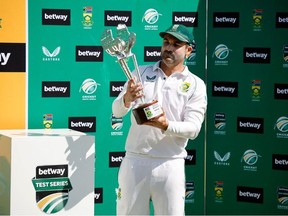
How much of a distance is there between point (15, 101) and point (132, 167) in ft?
5.30

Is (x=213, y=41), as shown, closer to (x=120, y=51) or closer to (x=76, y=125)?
(x=76, y=125)

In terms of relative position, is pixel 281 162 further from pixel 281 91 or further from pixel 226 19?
pixel 226 19

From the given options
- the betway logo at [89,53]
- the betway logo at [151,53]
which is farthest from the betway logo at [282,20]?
the betway logo at [89,53]

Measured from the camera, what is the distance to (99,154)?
6.00m

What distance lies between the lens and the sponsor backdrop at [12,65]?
18.3 feet

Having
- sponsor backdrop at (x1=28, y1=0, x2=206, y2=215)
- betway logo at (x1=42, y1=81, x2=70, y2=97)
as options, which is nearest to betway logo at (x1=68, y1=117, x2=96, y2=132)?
sponsor backdrop at (x1=28, y1=0, x2=206, y2=215)

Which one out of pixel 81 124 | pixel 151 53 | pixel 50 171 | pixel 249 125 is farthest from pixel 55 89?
pixel 249 125

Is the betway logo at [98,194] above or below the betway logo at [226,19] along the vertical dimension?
below

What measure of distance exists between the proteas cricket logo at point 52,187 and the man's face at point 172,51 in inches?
43.2

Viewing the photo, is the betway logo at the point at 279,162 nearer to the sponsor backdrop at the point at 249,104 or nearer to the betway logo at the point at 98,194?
the sponsor backdrop at the point at 249,104

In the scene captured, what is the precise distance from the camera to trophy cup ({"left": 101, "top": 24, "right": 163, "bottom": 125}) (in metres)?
4.21

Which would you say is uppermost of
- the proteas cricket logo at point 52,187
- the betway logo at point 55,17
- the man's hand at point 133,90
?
the betway logo at point 55,17

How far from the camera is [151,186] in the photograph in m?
4.41

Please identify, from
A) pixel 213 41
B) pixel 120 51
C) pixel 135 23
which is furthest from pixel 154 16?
pixel 120 51
